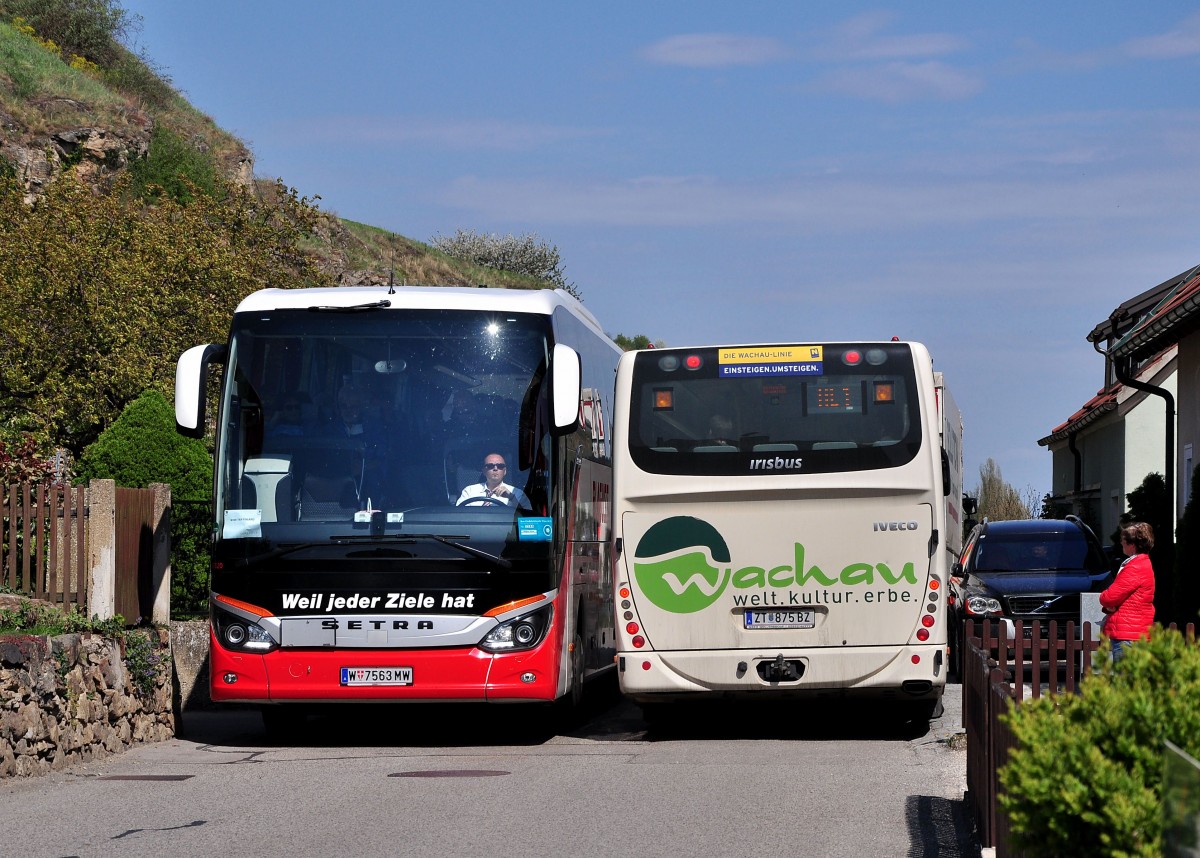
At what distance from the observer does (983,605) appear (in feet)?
56.7

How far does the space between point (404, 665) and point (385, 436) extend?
1.79 meters

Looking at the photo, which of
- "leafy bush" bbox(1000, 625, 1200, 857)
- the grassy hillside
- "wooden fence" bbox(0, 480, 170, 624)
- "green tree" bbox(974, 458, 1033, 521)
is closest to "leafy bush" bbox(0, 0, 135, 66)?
A: the grassy hillside

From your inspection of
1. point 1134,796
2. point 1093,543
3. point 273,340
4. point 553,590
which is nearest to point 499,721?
point 553,590

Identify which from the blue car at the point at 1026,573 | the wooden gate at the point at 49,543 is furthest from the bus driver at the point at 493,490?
the blue car at the point at 1026,573

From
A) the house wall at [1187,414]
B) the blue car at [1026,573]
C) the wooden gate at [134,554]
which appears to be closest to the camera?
the wooden gate at [134,554]

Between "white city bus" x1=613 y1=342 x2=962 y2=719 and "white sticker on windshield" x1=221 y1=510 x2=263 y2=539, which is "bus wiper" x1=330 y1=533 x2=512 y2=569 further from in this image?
"white city bus" x1=613 y1=342 x2=962 y2=719

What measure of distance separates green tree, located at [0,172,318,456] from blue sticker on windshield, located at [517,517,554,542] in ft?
49.8

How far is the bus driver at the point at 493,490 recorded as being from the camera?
12289mm

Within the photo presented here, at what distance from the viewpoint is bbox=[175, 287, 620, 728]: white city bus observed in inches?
479

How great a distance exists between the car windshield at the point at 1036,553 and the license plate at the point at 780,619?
666 centimetres

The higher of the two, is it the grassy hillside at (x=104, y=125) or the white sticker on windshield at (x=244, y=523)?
the grassy hillside at (x=104, y=125)

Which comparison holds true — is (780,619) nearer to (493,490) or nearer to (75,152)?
(493,490)

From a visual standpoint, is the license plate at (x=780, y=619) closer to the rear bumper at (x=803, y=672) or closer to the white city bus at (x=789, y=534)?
the white city bus at (x=789, y=534)

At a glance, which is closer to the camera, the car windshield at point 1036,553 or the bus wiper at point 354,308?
the bus wiper at point 354,308
